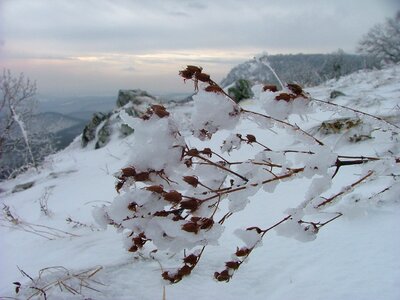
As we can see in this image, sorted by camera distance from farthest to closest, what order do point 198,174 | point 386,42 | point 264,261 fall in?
1. point 386,42
2. point 264,261
3. point 198,174

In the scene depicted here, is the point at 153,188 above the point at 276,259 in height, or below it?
above

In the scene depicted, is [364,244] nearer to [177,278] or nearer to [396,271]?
[396,271]

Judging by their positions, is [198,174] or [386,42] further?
[386,42]

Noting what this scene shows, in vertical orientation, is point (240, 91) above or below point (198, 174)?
below

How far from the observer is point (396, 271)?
1.87 meters

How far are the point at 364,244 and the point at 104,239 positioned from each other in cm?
195

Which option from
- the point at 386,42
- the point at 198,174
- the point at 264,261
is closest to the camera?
the point at 198,174

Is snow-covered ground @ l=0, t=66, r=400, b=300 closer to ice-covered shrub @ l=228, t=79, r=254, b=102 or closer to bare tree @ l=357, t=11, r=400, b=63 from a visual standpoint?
ice-covered shrub @ l=228, t=79, r=254, b=102

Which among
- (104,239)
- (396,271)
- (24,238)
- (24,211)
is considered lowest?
(24,211)

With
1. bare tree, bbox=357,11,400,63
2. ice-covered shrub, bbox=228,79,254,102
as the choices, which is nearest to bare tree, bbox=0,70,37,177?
ice-covered shrub, bbox=228,79,254,102

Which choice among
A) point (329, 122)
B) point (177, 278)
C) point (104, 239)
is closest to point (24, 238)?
point (104, 239)

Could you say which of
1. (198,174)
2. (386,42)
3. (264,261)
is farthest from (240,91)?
(386,42)

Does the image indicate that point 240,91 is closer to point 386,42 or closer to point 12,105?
point 12,105

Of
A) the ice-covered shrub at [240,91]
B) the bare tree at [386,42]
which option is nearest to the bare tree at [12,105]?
the ice-covered shrub at [240,91]
